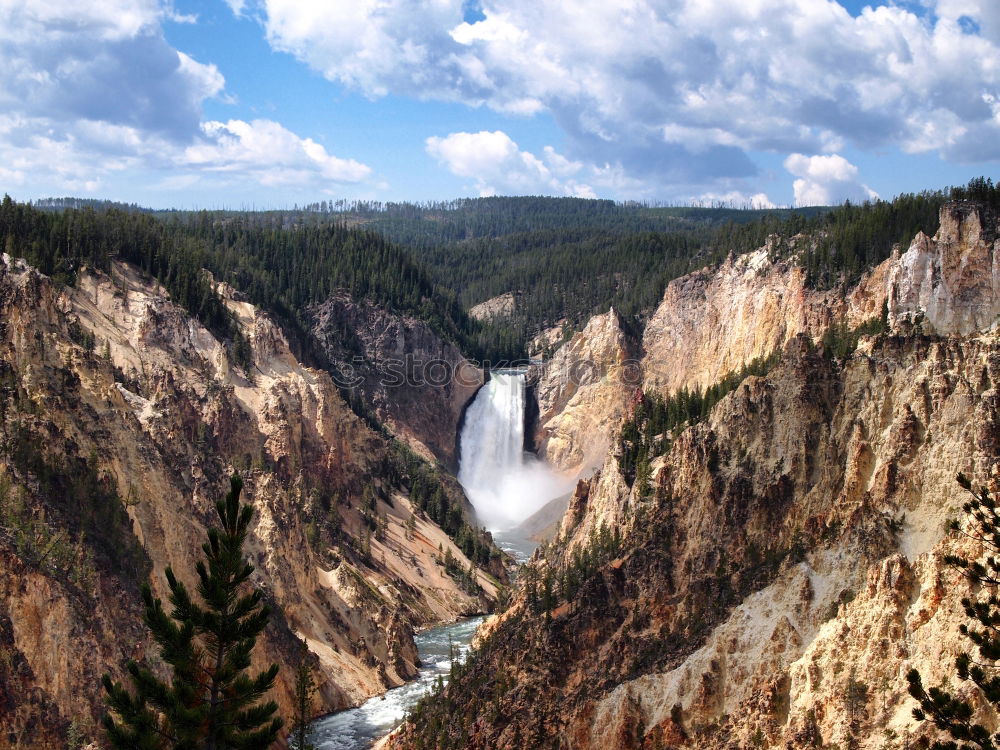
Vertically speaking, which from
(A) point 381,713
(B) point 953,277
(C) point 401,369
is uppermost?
(B) point 953,277

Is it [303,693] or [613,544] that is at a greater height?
[613,544]

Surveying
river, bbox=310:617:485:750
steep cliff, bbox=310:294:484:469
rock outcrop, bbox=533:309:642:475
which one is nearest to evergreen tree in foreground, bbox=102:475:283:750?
river, bbox=310:617:485:750

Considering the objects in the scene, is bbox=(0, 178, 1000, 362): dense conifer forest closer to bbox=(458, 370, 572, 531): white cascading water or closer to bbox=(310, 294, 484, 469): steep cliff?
bbox=(310, 294, 484, 469): steep cliff

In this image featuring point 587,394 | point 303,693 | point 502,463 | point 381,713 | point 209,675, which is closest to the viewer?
point 209,675

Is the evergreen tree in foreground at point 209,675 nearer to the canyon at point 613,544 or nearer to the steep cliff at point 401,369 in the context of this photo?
the canyon at point 613,544

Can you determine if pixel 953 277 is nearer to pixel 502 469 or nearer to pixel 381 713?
pixel 381 713

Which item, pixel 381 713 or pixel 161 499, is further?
pixel 381 713

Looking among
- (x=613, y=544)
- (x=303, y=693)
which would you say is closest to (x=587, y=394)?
(x=613, y=544)
